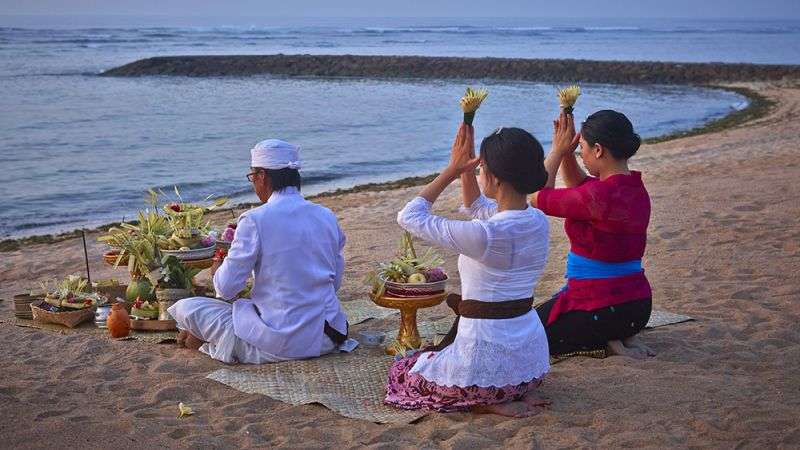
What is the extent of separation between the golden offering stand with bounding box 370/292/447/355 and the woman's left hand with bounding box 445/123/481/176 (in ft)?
4.23

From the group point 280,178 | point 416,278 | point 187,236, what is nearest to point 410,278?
point 416,278

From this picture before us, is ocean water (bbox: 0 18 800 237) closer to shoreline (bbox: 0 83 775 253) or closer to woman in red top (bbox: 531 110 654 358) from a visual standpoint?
shoreline (bbox: 0 83 775 253)

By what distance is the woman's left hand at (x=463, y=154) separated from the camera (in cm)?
492

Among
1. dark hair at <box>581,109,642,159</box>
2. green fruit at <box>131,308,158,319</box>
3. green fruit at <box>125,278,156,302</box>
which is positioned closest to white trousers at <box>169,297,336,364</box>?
green fruit at <box>131,308,158,319</box>

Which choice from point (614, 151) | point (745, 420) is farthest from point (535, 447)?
point (614, 151)

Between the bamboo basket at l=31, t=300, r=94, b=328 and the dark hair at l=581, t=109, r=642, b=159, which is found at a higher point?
the dark hair at l=581, t=109, r=642, b=159

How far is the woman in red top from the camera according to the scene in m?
5.56

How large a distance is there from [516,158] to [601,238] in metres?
1.26

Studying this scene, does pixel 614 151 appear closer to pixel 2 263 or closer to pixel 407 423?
pixel 407 423

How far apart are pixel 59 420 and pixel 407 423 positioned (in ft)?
5.89

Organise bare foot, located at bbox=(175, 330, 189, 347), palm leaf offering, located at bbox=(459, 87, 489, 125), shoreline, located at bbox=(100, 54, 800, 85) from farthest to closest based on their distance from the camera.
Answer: shoreline, located at bbox=(100, 54, 800, 85) < bare foot, located at bbox=(175, 330, 189, 347) < palm leaf offering, located at bbox=(459, 87, 489, 125)

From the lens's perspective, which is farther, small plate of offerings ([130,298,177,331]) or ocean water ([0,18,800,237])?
ocean water ([0,18,800,237])

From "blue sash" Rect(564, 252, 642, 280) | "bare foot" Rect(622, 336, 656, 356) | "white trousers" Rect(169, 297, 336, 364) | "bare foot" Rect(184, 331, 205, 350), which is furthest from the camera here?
"bare foot" Rect(184, 331, 205, 350)

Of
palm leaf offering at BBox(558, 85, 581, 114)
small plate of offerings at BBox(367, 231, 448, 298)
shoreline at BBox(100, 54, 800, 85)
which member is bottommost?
shoreline at BBox(100, 54, 800, 85)
